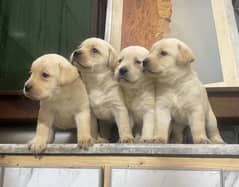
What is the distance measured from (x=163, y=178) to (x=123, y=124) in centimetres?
24

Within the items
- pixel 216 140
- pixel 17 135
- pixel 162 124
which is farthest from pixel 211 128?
pixel 17 135

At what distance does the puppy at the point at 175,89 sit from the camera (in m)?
1.23

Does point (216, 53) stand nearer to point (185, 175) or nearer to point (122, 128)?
point (122, 128)

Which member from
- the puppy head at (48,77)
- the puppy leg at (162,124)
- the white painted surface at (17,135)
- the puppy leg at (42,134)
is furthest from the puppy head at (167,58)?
the white painted surface at (17,135)

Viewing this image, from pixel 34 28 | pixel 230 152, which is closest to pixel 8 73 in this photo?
pixel 34 28

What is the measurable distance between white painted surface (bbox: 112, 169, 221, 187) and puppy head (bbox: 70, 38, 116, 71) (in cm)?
34

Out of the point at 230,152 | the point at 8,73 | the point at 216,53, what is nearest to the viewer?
the point at 230,152

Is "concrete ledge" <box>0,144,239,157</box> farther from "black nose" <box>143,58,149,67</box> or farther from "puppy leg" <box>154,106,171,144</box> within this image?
"black nose" <box>143,58,149,67</box>

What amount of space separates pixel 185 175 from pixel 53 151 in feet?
1.12

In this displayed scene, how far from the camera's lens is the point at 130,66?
1.26 meters

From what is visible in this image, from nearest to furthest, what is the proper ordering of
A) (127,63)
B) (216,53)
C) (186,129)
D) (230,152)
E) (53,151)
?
(230,152) < (53,151) < (127,63) < (186,129) < (216,53)

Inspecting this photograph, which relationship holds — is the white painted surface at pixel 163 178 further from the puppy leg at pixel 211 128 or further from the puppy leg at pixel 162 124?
the puppy leg at pixel 211 128

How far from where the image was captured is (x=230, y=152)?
106 cm

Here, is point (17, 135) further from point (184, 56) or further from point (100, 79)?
point (184, 56)
